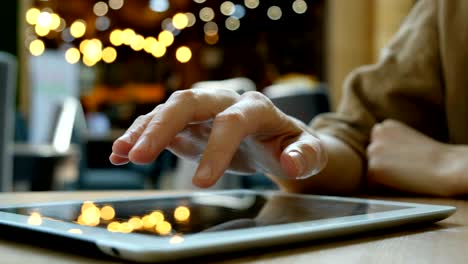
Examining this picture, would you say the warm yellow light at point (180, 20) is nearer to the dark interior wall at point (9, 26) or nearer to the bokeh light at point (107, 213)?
the dark interior wall at point (9, 26)

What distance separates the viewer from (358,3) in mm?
5211

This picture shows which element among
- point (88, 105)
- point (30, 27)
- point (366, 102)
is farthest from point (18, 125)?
point (88, 105)

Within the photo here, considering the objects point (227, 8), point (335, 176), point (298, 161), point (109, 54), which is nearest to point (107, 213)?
point (298, 161)

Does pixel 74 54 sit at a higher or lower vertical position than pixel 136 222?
lower

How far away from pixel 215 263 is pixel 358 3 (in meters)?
5.16

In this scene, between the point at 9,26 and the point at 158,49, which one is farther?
the point at 158,49

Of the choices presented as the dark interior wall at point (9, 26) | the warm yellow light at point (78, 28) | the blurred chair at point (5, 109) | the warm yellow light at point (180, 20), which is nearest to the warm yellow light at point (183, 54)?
the warm yellow light at point (180, 20)

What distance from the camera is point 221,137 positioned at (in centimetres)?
42

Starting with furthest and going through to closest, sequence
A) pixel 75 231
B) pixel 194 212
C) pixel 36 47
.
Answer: pixel 36 47
pixel 194 212
pixel 75 231

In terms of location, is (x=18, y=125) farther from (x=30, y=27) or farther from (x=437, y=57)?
(x=437, y=57)

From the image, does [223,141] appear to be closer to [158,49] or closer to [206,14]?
[206,14]

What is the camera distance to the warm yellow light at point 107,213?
358 millimetres

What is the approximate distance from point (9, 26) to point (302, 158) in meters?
6.22

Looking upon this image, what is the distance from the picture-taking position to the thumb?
0.43 metres
